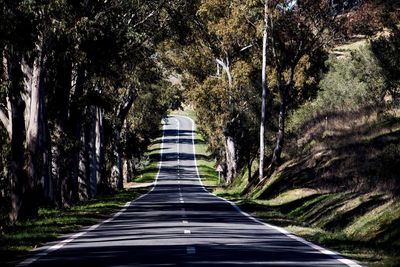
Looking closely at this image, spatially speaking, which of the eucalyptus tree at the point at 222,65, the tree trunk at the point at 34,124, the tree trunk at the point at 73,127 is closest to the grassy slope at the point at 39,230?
the tree trunk at the point at 34,124

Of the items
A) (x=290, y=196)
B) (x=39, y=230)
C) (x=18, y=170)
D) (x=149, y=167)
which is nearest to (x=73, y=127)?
(x=290, y=196)

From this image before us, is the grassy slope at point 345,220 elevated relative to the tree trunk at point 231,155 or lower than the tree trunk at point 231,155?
lower

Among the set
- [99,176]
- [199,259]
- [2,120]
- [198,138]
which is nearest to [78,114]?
[2,120]

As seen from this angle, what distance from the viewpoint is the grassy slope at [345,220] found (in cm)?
1453

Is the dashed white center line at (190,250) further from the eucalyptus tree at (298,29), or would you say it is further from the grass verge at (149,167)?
the grass verge at (149,167)

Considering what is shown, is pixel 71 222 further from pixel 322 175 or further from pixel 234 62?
pixel 234 62

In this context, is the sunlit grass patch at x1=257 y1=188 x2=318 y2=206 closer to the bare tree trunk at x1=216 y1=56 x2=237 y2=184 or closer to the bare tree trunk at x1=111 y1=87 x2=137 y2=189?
the bare tree trunk at x1=111 y1=87 x2=137 y2=189

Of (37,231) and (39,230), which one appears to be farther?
(39,230)

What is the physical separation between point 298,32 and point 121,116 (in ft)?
57.8

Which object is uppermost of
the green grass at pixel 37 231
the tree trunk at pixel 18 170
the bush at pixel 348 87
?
the bush at pixel 348 87

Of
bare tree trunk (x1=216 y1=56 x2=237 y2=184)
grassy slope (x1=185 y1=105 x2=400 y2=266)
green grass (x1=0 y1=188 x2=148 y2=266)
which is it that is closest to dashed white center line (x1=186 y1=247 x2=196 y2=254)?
Result: grassy slope (x1=185 y1=105 x2=400 y2=266)

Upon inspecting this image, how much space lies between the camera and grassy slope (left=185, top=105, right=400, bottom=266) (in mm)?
14531

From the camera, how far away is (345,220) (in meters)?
19.3

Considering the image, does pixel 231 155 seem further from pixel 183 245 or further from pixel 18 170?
pixel 183 245
